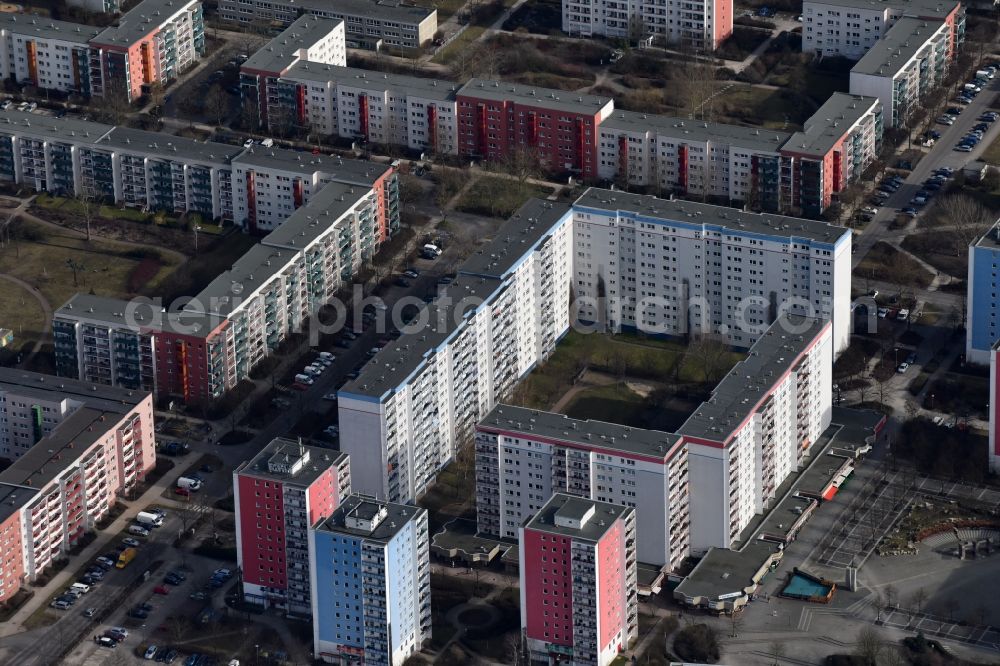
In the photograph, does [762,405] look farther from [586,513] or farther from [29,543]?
[29,543]

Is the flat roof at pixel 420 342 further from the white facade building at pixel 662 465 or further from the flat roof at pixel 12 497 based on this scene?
the flat roof at pixel 12 497

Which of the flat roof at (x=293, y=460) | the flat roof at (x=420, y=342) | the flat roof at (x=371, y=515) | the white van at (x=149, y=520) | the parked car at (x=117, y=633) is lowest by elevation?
the parked car at (x=117, y=633)

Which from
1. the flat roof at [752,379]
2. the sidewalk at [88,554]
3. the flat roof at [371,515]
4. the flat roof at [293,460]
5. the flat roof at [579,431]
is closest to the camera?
the flat roof at [371,515]

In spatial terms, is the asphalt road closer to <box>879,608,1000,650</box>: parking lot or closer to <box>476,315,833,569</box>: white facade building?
<box>476,315,833,569</box>: white facade building

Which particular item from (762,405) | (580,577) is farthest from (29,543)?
(762,405)

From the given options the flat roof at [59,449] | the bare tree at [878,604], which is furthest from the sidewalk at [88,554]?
the bare tree at [878,604]

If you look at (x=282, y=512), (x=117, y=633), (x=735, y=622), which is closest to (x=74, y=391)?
(x=117, y=633)

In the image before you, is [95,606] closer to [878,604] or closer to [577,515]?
[577,515]
